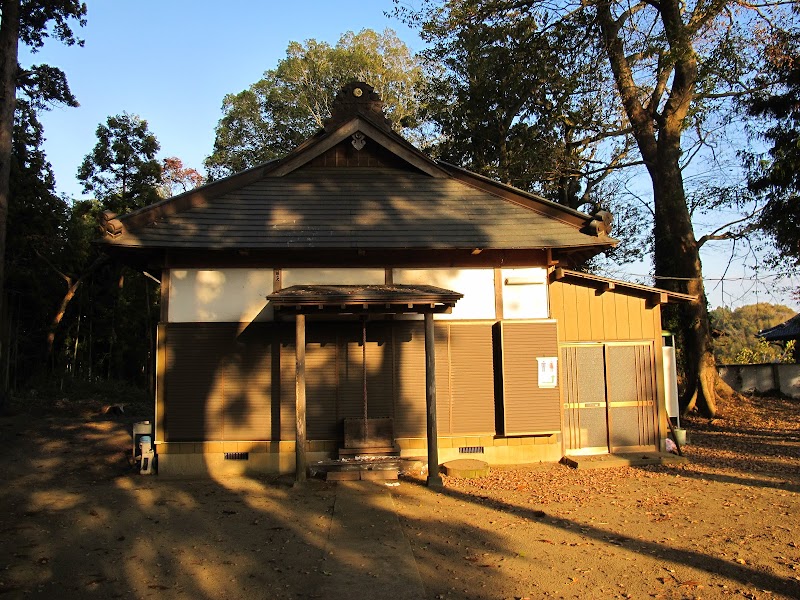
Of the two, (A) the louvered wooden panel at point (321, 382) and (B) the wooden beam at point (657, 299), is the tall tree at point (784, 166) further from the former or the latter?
(A) the louvered wooden panel at point (321, 382)

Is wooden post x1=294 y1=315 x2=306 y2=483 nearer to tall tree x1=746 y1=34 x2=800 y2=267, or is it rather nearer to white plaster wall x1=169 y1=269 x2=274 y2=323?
white plaster wall x1=169 y1=269 x2=274 y2=323

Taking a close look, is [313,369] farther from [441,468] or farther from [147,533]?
[147,533]

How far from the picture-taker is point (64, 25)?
60.4 feet

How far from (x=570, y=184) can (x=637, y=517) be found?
20.2 metres

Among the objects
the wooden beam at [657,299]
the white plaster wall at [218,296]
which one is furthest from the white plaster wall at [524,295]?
the white plaster wall at [218,296]

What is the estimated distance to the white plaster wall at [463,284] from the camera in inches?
426

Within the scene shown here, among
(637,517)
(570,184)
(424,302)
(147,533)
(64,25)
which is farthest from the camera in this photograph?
(570,184)

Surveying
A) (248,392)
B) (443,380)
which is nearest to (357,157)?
(443,380)

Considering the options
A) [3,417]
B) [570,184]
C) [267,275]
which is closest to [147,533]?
[267,275]

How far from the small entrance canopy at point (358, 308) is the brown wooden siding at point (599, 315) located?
2.57 metres

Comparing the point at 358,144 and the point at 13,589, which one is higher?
the point at 358,144

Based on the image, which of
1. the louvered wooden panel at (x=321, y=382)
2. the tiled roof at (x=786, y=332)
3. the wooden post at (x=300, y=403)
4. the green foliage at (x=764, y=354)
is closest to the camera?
the wooden post at (x=300, y=403)

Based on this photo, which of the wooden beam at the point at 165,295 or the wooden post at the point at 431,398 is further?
the wooden beam at the point at 165,295

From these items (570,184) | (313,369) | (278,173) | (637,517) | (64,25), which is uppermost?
(64,25)
